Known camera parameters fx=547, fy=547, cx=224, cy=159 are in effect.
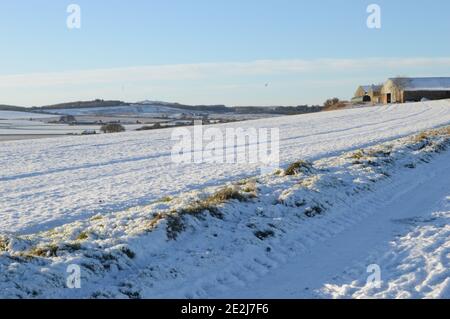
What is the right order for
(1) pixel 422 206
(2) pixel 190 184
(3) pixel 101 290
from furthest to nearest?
(2) pixel 190 184, (1) pixel 422 206, (3) pixel 101 290

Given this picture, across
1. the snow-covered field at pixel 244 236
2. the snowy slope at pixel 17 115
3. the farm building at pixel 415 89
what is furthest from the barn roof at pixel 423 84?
the snow-covered field at pixel 244 236

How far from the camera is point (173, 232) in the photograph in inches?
391

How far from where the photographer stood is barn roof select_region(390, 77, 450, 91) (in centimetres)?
11415

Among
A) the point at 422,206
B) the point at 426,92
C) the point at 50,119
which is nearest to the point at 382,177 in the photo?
the point at 422,206

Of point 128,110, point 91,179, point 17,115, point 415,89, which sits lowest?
point 91,179

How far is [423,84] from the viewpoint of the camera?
380ft

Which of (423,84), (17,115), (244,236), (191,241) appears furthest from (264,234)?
(423,84)

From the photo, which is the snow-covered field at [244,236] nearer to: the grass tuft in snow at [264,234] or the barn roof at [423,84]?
the grass tuft in snow at [264,234]

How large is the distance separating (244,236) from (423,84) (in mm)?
114938

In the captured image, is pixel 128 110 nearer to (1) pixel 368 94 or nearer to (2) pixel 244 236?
(1) pixel 368 94

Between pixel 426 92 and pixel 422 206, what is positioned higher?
pixel 426 92

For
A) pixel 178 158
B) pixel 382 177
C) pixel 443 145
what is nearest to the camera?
pixel 382 177

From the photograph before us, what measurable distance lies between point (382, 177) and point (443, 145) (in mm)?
9549

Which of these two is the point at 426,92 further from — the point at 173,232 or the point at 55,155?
the point at 173,232
